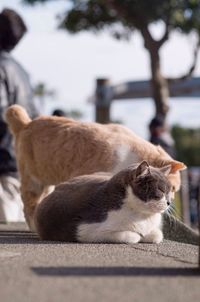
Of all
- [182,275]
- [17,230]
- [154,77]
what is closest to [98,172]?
[17,230]

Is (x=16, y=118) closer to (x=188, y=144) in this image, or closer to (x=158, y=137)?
(x=158, y=137)

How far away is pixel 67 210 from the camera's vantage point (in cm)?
618

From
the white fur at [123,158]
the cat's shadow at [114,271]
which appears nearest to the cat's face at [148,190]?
the white fur at [123,158]

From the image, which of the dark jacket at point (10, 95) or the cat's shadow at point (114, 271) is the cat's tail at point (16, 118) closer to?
the dark jacket at point (10, 95)

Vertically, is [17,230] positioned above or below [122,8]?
below

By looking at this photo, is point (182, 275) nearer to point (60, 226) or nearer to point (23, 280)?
point (23, 280)

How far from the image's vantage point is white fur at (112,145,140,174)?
22.8ft

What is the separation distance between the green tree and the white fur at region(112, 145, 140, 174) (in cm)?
1102

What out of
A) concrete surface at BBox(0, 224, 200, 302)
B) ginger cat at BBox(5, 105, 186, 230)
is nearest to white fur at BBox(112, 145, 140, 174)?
ginger cat at BBox(5, 105, 186, 230)

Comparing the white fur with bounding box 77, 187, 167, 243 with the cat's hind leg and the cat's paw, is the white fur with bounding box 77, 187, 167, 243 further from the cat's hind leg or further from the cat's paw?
the cat's hind leg

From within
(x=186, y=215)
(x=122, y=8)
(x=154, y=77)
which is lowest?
(x=186, y=215)

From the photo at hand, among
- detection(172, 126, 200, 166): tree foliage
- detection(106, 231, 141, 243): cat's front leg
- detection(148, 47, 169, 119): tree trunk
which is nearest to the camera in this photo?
detection(106, 231, 141, 243): cat's front leg

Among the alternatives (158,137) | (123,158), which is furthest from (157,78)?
(123,158)

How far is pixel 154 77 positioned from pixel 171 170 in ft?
38.3
